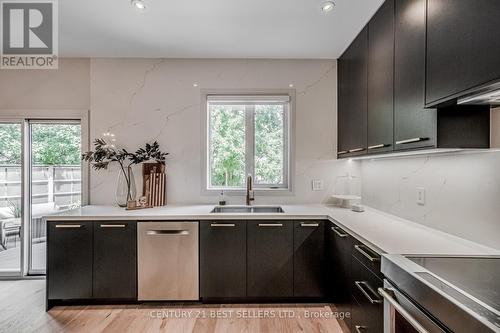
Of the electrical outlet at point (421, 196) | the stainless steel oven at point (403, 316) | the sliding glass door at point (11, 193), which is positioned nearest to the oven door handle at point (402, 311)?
the stainless steel oven at point (403, 316)

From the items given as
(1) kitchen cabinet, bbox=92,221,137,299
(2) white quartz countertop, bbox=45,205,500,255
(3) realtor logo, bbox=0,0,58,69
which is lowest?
(1) kitchen cabinet, bbox=92,221,137,299

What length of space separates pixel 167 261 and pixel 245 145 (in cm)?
148

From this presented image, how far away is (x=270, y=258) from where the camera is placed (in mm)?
2393

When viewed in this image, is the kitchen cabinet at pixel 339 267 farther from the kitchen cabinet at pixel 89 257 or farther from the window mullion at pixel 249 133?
the kitchen cabinet at pixel 89 257

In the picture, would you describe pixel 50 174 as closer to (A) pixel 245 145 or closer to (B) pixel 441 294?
(A) pixel 245 145

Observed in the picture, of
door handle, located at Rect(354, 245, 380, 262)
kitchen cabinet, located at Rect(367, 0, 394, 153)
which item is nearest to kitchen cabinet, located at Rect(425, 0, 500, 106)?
kitchen cabinet, located at Rect(367, 0, 394, 153)

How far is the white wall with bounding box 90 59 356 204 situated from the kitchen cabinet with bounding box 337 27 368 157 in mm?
194

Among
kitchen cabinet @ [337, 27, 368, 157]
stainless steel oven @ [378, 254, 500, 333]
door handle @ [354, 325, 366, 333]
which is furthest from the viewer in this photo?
kitchen cabinet @ [337, 27, 368, 157]

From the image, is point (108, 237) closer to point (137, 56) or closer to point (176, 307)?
point (176, 307)

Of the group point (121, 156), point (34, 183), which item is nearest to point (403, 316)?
point (121, 156)

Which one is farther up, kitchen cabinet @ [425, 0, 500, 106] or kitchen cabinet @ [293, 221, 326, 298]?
kitchen cabinet @ [425, 0, 500, 106]

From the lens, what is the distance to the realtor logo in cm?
209

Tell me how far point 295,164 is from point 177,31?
5.87 feet

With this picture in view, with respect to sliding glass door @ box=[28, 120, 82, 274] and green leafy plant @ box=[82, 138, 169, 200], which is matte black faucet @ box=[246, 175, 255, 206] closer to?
green leafy plant @ box=[82, 138, 169, 200]
